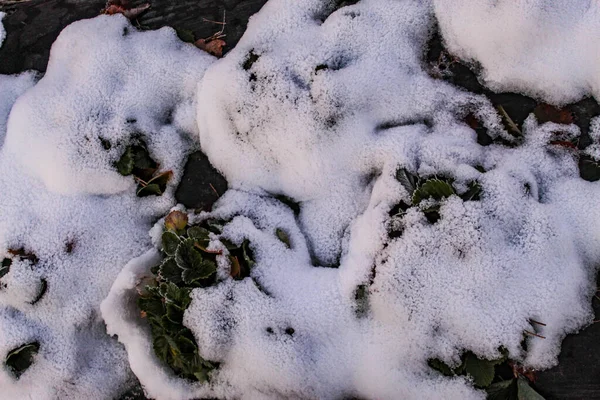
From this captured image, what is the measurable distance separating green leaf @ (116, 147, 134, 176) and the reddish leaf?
146 centimetres

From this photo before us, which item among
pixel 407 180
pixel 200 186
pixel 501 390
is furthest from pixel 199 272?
pixel 501 390

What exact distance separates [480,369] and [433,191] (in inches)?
22.1

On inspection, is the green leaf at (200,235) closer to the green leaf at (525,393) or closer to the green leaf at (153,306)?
the green leaf at (153,306)

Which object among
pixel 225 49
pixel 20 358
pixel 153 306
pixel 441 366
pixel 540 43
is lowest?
pixel 20 358

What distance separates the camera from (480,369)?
5.48 ft

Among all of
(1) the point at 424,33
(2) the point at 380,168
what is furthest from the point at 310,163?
(1) the point at 424,33

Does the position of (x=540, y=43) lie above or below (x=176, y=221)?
above

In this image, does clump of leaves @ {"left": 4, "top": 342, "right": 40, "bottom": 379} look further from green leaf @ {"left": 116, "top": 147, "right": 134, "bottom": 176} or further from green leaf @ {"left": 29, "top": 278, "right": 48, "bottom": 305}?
green leaf @ {"left": 116, "top": 147, "right": 134, "bottom": 176}

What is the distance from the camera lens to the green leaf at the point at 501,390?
171cm

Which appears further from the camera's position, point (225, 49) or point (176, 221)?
point (225, 49)

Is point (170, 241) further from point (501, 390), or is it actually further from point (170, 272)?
point (501, 390)

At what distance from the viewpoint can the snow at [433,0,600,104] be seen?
190 centimetres

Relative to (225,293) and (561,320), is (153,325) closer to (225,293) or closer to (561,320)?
(225,293)

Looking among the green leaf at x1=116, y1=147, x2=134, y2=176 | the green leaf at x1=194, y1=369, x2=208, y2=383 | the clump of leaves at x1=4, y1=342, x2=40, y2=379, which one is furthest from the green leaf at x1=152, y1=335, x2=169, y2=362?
the green leaf at x1=116, y1=147, x2=134, y2=176
